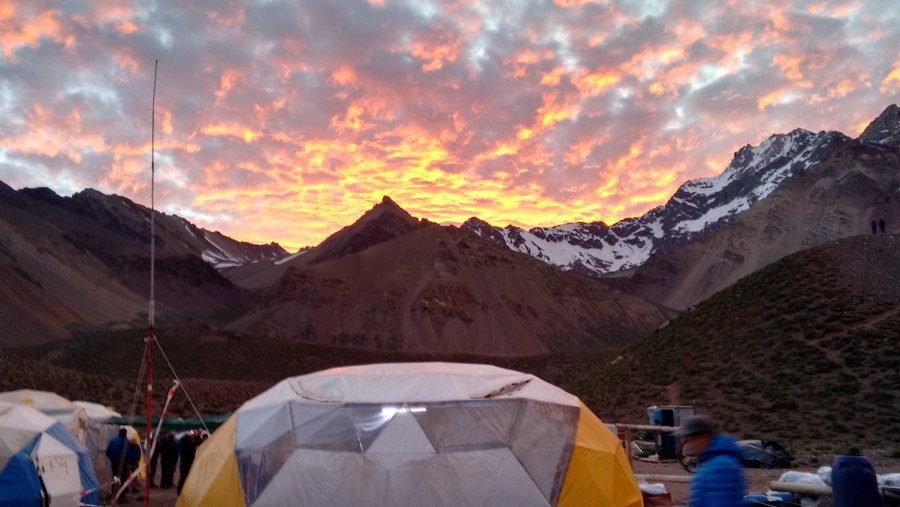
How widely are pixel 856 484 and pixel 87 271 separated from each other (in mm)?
122231

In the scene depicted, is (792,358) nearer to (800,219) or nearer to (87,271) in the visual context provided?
(800,219)

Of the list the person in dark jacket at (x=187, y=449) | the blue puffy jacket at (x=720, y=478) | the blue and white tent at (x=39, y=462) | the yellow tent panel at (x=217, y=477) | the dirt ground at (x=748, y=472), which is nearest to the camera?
the blue puffy jacket at (x=720, y=478)

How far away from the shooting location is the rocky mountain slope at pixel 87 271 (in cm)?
8612

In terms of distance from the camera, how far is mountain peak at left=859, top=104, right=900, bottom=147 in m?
156

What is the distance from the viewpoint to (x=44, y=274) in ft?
328

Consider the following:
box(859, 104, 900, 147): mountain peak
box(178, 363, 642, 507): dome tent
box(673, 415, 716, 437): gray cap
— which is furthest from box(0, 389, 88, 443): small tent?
box(859, 104, 900, 147): mountain peak

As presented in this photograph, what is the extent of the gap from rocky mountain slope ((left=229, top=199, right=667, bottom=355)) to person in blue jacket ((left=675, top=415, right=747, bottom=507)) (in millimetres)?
90520

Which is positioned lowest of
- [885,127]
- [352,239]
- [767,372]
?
[767,372]

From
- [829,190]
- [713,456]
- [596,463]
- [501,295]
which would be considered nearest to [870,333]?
[596,463]

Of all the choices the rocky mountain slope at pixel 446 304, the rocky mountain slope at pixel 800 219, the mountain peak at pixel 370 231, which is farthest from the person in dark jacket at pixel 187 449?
the mountain peak at pixel 370 231

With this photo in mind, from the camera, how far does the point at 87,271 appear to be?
11519 centimetres

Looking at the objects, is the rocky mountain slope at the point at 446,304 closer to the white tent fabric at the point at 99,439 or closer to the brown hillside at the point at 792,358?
the brown hillside at the point at 792,358

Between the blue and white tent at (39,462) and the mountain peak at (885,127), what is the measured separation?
167 metres

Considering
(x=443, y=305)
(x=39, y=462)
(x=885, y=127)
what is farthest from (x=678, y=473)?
(x=885, y=127)
